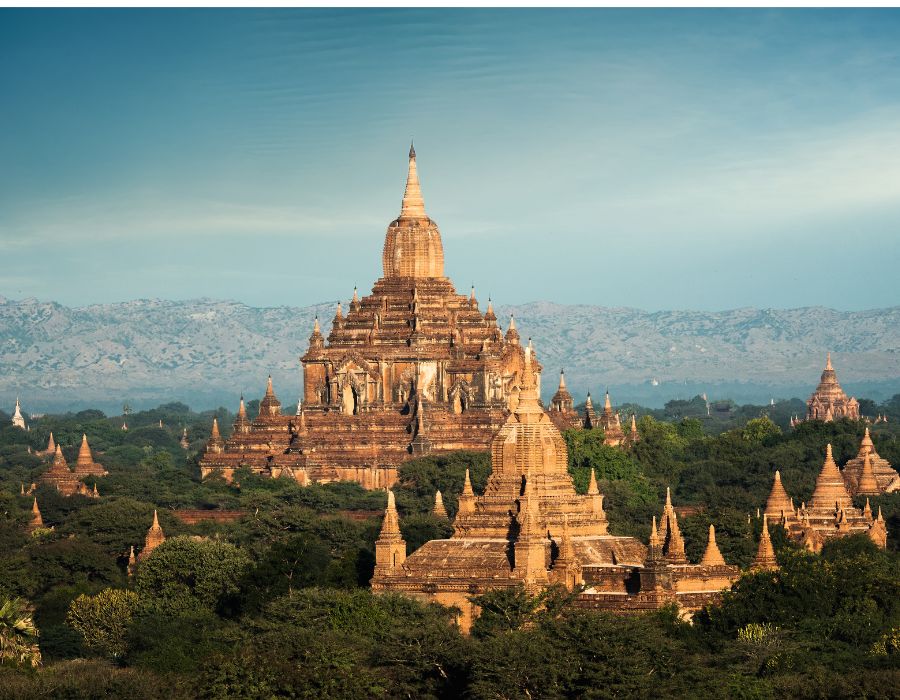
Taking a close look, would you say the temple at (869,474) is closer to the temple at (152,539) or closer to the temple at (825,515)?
the temple at (825,515)

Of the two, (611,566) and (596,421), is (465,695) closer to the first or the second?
(611,566)

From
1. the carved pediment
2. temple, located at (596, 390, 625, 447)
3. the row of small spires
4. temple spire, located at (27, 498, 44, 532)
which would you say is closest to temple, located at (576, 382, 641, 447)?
temple, located at (596, 390, 625, 447)

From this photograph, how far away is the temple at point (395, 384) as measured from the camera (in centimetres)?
12800

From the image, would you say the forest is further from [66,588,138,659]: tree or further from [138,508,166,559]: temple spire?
[138,508,166,559]: temple spire

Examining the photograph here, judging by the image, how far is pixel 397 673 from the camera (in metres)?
61.8

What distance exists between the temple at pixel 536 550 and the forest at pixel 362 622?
1162 mm

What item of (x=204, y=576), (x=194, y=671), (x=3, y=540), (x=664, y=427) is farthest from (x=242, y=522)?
(x=664, y=427)

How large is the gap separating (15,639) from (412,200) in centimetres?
6936

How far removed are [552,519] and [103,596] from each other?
1306 centimetres

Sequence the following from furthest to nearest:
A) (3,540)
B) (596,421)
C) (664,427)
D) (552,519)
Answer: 1. (664,427)
2. (596,421)
3. (3,540)
4. (552,519)

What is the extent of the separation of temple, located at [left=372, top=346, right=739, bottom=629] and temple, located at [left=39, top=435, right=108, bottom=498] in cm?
4713

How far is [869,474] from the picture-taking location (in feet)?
398

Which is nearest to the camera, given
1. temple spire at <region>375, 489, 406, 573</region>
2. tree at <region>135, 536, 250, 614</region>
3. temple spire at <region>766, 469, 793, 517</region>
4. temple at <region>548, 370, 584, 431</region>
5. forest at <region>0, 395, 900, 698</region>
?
forest at <region>0, 395, 900, 698</region>

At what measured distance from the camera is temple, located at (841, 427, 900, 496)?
120 metres
